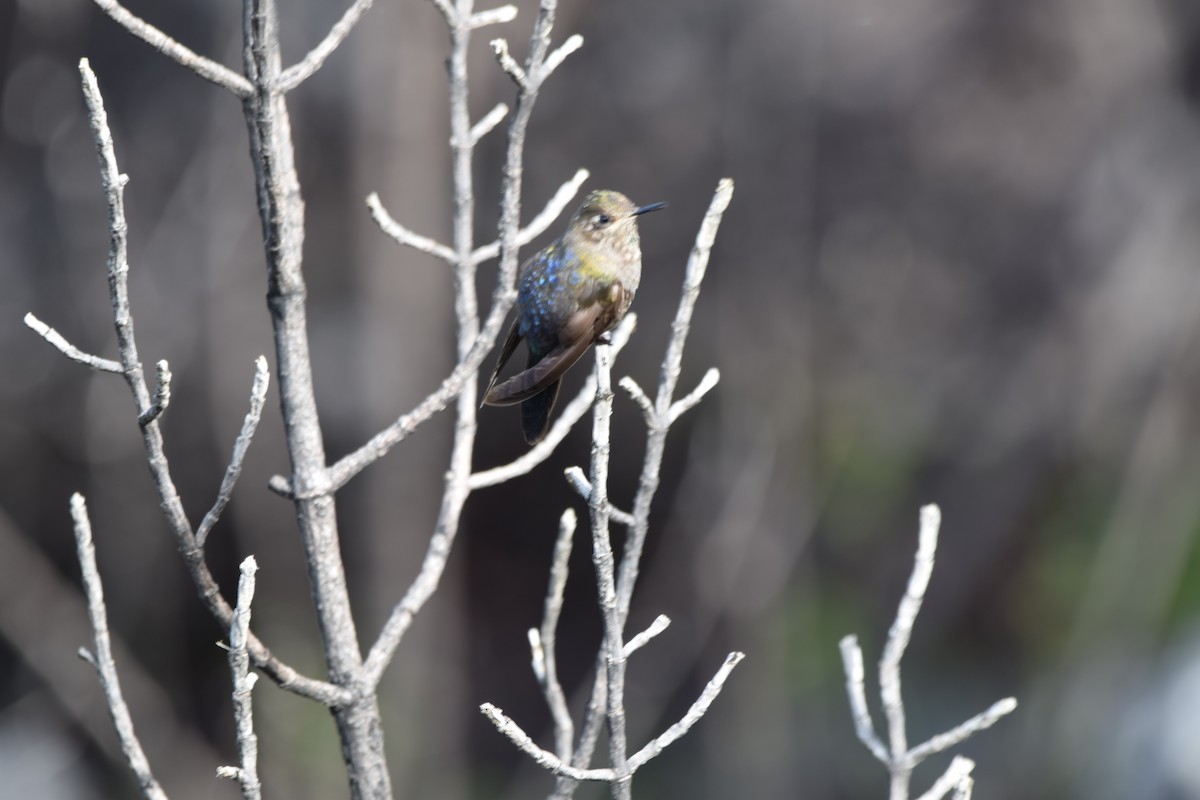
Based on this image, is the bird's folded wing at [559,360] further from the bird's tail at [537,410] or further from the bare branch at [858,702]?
the bare branch at [858,702]

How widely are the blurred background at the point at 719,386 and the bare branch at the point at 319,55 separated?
4592mm

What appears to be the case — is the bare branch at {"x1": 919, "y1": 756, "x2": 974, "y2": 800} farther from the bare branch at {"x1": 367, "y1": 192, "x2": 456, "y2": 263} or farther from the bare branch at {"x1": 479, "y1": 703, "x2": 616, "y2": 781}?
the bare branch at {"x1": 367, "y1": 192, "x2": 456, "y2": 263}

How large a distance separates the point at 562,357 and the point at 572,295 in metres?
0.17

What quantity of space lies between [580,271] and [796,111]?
5.84m

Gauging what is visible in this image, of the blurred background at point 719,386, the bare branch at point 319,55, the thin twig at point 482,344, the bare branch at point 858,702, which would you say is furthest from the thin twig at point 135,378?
the blurred background at point 719,386

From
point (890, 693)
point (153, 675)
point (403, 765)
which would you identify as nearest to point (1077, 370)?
point (403, 765)

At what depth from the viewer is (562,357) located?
1953 mm

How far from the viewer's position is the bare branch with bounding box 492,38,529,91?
1502mm

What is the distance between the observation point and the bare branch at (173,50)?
1476 millimetres

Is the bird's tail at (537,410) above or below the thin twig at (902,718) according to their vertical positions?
above

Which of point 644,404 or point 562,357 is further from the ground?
point 562,357

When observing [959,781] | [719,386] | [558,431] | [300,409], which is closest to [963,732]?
[959,781]

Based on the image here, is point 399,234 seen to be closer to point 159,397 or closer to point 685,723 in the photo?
point 159,397

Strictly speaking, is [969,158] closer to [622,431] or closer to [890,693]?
[622,431]
